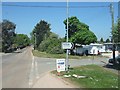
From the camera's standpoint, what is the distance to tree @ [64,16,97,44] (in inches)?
2393

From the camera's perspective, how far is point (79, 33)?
201ft

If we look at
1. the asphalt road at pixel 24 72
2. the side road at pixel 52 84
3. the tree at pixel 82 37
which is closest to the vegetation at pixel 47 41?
the tree at pixel 82 37

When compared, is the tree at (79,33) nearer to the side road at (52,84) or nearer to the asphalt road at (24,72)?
the asphalt road at (24,72)

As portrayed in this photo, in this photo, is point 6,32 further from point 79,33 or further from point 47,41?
point 79,33

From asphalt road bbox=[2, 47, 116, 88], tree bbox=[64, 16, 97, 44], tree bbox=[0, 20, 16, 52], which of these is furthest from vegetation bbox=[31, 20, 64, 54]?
asphalt road bbox=[2, 47, 116, 88]

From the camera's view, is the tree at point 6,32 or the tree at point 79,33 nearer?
the tree at point 79,33

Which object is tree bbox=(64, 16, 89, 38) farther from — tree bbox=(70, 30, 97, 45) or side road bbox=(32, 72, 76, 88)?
side road bbox=(32, 72, 76, 88)

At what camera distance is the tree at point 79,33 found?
60.8m

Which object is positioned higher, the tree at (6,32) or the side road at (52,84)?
the tree at (6,32)

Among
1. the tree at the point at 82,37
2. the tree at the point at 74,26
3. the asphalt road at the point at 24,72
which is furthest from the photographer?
the tree at the point at 74,26

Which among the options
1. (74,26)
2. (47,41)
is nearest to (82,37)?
(74,26)

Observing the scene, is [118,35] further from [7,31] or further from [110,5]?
[7,31]

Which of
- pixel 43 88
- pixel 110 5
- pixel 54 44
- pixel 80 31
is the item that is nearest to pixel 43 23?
pixel 54 44

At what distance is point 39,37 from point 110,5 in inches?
3481
